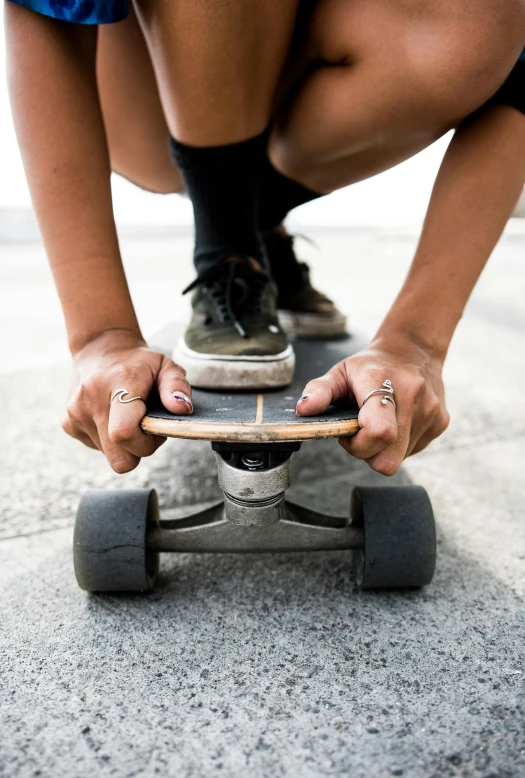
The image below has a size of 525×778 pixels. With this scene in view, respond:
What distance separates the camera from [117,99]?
130 cm

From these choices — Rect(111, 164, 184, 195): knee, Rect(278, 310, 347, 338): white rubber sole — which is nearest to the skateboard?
Rect(278, 310, 347, 338): white rubber sole

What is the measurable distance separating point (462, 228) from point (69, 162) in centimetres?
55

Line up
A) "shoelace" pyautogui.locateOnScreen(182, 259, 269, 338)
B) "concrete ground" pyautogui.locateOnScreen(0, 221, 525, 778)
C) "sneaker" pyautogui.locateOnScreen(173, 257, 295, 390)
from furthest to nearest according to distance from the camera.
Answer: "shoelace" pyautogui.locateOnScreen(182, 259, 269, 338) → "sneaker" pyautogui.locateOnScreen(173, 257, 295, 390) → "concrete ground" pyautogui.locateOnScreen(0, 221, 525, 778)

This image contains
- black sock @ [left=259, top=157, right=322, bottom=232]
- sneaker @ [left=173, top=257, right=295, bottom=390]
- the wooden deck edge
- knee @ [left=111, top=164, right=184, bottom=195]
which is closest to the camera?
the wooden deck edge

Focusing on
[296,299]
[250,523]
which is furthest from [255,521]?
[296,299]

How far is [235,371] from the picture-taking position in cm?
87

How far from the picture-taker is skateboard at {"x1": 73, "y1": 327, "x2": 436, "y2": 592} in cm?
71

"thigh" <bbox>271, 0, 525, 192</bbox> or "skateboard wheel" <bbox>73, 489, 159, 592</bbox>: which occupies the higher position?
"thigh" <bbox>271, 0, 525, 192</bbox>

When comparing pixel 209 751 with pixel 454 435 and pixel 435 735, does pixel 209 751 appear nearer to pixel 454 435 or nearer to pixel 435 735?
pixel 435 735

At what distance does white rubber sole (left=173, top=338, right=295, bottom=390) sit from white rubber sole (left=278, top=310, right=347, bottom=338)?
0.45 metres

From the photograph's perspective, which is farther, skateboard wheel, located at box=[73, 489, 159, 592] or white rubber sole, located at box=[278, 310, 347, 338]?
white rubber sole, located at box=[278, 310, 347, 338]

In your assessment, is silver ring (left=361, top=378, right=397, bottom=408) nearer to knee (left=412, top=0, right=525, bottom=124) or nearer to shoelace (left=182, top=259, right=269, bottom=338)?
shoelace (left=182, top=259, right=269, bottom=338)

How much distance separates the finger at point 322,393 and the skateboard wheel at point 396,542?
0.15m

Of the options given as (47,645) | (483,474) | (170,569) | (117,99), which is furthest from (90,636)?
(117,99)
